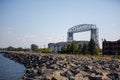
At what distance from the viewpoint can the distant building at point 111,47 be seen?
225 ft

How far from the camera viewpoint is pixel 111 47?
7081cm

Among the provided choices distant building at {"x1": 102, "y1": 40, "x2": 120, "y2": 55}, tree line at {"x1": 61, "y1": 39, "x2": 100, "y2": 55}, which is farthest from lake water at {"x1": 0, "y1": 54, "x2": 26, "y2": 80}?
distant building at {"x1": 102, "y1": 40, "x2": 120, "y2": 55}

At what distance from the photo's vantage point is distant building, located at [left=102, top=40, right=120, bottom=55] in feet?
225

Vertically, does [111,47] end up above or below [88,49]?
above

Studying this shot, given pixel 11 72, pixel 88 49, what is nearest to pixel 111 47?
pixel 88 49

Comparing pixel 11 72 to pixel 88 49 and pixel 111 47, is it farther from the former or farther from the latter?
pixel 111 47

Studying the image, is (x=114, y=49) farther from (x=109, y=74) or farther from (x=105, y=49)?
(x=109, y=74)

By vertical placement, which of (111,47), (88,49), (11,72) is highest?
(111,47)

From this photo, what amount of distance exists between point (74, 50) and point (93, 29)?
110 ft

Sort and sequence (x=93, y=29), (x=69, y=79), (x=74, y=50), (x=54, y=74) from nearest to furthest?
(x=69, y=79) < (x=54, y=74) < (x=74, y=50) < (x=93, y=29)

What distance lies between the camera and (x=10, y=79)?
2284cm

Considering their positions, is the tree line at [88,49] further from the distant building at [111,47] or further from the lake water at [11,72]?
the lake water at [11,72]

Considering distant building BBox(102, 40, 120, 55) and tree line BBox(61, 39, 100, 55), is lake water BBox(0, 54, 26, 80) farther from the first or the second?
distant building BBox(102, 40, 120, 55)

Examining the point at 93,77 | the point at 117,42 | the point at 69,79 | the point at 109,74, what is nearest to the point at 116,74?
the point at 109,74
